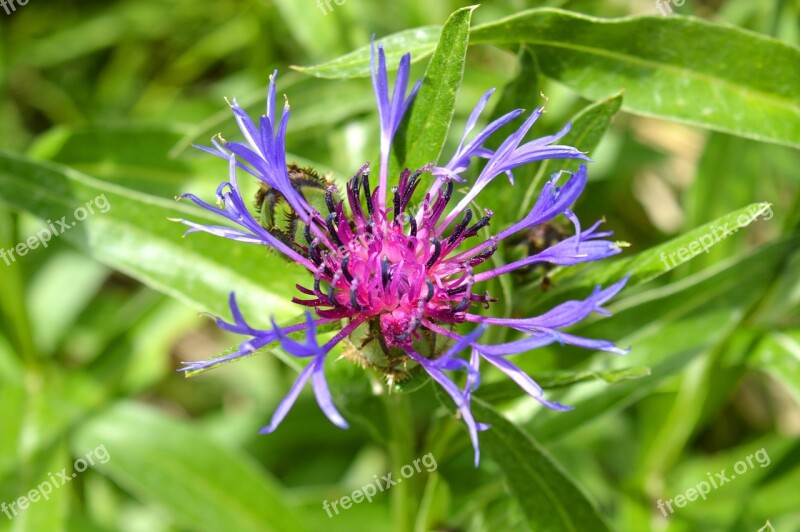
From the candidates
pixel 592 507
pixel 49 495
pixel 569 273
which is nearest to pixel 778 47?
pixel 569 273

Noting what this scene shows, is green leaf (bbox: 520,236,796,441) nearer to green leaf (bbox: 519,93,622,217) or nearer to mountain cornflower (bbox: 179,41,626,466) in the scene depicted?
green leaf (bbox: 519,93,622,217)

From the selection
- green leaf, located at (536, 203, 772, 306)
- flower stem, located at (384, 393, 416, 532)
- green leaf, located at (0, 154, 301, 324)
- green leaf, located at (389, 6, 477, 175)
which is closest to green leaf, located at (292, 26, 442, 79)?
green leaf, located at (389, 6, 477, 175)

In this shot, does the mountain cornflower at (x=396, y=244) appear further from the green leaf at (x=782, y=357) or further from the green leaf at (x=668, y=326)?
the green leaf at (x=782, y=357)

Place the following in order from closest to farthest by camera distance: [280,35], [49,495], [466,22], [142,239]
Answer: [466,22] → [142,239] → [49,495] → [280,35]

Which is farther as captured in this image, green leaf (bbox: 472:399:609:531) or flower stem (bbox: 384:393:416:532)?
flower stem (bbox: 384:393:416:532)

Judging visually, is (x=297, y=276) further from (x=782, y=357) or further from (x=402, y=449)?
(x=782, y=357)

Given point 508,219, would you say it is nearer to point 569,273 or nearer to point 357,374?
point 569,273
